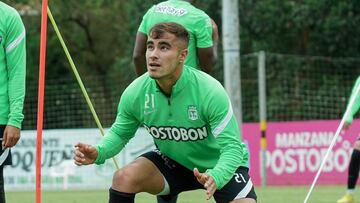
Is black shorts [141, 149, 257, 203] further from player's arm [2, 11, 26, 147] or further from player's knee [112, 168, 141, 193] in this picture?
player's arm [2, 11, 26, 147]

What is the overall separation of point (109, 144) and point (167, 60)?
0.74m

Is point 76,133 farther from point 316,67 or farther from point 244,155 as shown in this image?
point 244,155

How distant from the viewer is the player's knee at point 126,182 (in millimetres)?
6371

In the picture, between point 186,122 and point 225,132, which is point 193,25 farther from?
point 225,132

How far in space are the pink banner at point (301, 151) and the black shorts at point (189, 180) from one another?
507 inches

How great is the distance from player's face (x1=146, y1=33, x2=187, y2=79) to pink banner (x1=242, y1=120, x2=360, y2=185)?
1360cm

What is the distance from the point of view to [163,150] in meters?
6.66

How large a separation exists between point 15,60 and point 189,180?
4.98 ft

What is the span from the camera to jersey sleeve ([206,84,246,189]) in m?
6.05

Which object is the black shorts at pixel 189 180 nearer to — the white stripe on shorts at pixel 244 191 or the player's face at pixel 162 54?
the white stripe on shorts at pixel 244 191

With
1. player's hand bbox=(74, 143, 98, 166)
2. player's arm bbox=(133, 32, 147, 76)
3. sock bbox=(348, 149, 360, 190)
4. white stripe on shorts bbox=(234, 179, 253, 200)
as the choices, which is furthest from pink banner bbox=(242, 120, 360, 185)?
player's hand bbox=(74, 143, 98, 166)

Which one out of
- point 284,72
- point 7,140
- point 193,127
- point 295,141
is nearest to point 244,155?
point 193,127

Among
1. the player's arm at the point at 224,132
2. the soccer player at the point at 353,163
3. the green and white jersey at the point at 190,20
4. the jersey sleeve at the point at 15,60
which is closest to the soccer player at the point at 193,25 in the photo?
the green and white jersey at the point at 190,20

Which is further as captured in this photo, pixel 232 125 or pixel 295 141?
pixel 295 141
